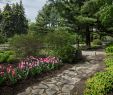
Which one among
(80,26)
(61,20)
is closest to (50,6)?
(61,20)

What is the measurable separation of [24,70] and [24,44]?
655cm

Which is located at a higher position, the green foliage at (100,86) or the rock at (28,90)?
the green foliage at (100,86)

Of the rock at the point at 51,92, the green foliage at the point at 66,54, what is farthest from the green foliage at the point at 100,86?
the green foliage at the point at 66,54

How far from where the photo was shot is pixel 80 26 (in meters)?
27.3

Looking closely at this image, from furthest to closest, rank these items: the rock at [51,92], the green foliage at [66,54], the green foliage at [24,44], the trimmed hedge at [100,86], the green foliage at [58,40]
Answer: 1. the green foliage at [58,40]
2. the green foliage at [24,44]
3. the green foliage at [66,54]
4. the rock at [51,92]
5. the trimmed hedge at [100,86]

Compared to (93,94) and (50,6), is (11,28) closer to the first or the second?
(50,6)

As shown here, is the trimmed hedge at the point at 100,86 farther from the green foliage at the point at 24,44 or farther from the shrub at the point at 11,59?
the green foliage at the point at 24,44

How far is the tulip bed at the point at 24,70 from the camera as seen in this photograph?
927cm

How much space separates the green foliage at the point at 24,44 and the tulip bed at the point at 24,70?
4117mm

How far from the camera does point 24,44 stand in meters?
16.6

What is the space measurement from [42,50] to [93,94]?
9435 millimetres

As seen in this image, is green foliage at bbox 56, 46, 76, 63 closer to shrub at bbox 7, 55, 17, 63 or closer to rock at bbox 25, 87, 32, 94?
shrub at bbox 7, 55, 17, 63

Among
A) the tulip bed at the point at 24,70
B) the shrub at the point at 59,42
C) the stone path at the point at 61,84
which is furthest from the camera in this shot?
the shrub at the point at 59,42

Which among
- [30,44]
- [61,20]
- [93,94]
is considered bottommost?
[93,94]
